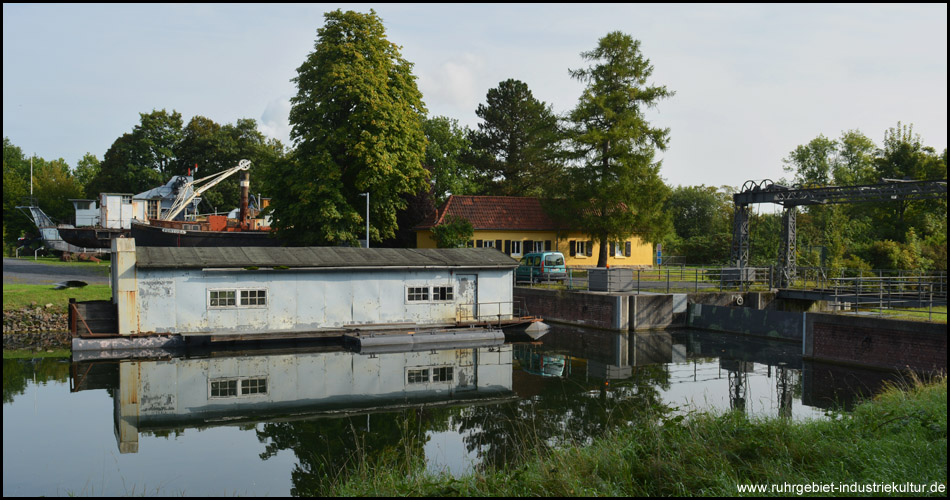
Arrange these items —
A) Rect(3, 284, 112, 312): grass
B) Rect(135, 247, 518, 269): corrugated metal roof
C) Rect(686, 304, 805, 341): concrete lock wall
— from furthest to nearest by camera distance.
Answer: Rect(3, 284, 112, 312): grass → Rect(686, 304, 805, 341): concrete lock wall → Rect(135, 247, 518, 269): corrugated metal roof

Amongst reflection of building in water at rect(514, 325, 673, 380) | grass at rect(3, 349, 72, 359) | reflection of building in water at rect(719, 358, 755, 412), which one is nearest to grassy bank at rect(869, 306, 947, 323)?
reflection of building in water at rect(719, 358, 755, 412)

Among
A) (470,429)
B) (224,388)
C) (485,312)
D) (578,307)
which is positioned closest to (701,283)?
(578,307)

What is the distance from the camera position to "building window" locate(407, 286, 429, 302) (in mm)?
27203

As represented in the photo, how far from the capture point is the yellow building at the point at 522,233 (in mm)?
44562

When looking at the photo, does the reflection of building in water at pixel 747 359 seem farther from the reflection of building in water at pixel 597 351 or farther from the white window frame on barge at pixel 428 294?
the white window frame on barge at pixel 428 294

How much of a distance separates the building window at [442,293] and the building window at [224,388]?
33.1 ft

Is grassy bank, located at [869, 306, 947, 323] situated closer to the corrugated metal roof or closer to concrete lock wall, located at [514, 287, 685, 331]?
concrete lock wall, located at [514, 287, 685, 331]

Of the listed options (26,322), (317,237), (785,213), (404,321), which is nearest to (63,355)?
(26,322)

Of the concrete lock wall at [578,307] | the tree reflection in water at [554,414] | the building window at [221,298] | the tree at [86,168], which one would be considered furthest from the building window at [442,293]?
the tree at [86,168]

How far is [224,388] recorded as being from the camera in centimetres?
1808

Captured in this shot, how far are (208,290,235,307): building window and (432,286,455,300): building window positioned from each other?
7579 millimetres

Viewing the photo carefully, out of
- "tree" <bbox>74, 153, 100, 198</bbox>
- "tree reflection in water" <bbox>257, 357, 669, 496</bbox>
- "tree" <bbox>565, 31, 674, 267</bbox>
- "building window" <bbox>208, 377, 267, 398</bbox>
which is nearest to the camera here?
"tree reflection in water" <bbox>257, 357, 669, 496</bbox>

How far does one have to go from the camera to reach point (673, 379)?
20.0 meters

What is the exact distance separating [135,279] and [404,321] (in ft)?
31.3
